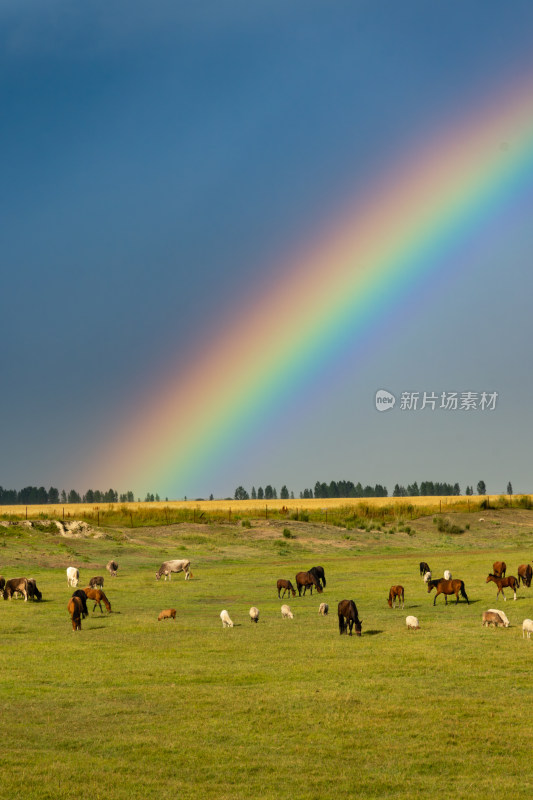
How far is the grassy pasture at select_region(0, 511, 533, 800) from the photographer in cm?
1652

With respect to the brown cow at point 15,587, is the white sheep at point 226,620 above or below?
below

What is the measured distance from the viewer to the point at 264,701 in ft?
73.1

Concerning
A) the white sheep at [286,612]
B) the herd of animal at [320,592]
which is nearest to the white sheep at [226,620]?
the herd of animal at [320,592]

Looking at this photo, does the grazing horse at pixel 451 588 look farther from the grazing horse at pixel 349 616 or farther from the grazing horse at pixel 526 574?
the grazing horse at pixel 349 616

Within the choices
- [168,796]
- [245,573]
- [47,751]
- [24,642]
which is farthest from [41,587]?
[168,796]

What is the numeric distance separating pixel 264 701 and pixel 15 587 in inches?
1088

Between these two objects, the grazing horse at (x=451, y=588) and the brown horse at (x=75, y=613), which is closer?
the brown horse at (x=75, y=613)

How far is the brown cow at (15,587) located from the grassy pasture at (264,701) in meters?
1.00

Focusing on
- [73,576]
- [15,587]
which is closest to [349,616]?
[15,587]

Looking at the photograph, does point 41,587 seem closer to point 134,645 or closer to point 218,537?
point 134,645

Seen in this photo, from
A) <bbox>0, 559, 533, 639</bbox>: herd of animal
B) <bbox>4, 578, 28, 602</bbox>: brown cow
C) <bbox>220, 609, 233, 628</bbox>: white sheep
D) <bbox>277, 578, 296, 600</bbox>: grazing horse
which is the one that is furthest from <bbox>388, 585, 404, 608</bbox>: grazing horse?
<bbox>4, 578, 28, 602</bbox>: brown cow

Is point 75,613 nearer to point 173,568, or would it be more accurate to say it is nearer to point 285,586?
point 285,586

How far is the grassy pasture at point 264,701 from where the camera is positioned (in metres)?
16.5

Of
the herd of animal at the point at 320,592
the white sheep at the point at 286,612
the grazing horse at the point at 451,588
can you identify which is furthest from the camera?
the grazing horse at the point at 451,588
